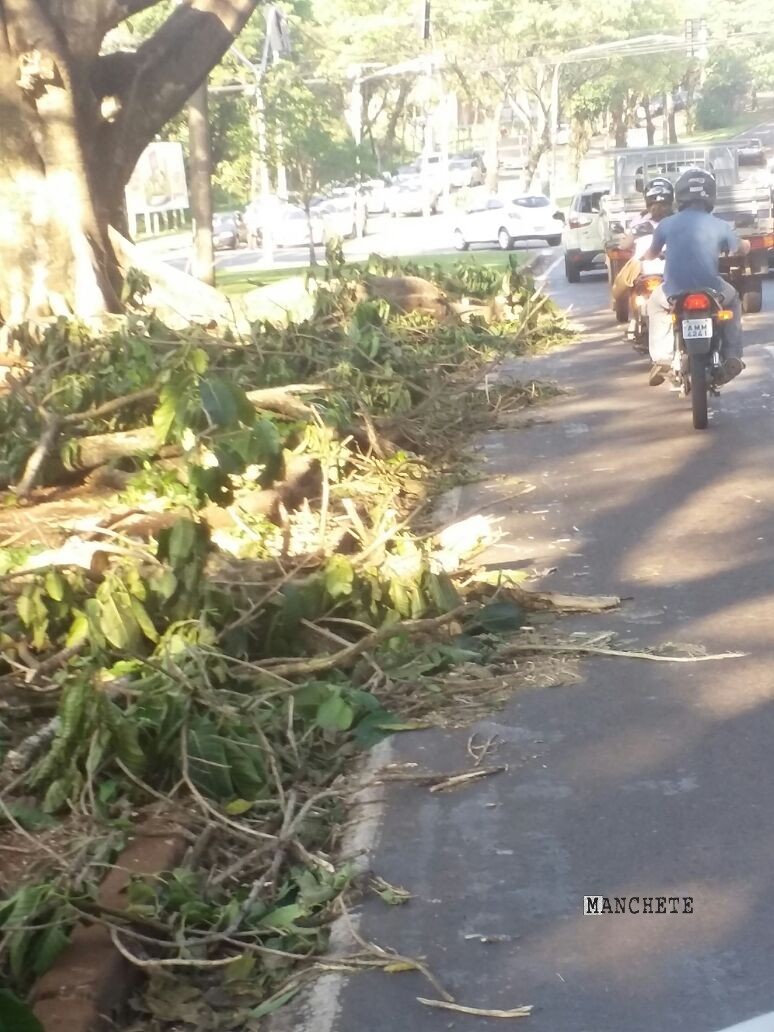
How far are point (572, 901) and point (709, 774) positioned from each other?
3.41ft

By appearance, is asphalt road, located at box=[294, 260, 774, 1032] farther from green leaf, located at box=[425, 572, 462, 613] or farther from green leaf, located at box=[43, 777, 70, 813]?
green leaf, located at box=[43, 777, 70, 813]

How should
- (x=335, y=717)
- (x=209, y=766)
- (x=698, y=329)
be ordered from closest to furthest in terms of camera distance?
(x=209, y=766), (x=335, y=717), (x=698, y=329)

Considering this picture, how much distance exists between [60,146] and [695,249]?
270 inches

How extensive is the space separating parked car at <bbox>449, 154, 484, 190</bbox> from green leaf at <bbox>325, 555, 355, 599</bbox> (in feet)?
241

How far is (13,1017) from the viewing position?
3.27 m

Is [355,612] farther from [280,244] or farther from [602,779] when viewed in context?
[280,244]

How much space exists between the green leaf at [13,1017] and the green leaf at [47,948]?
922 millimetres

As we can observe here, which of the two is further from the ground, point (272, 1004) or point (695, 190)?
point (695, 190)

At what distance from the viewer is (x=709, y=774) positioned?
5.45 m

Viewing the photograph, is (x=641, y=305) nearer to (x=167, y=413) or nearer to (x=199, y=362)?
(x=199, y=362)

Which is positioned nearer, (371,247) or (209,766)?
(209,766)

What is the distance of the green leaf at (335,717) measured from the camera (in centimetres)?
607

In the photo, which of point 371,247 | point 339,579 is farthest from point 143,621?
point 371,247

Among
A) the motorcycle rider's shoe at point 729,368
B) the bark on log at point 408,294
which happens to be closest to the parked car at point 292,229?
the bark on log at point 408,294
